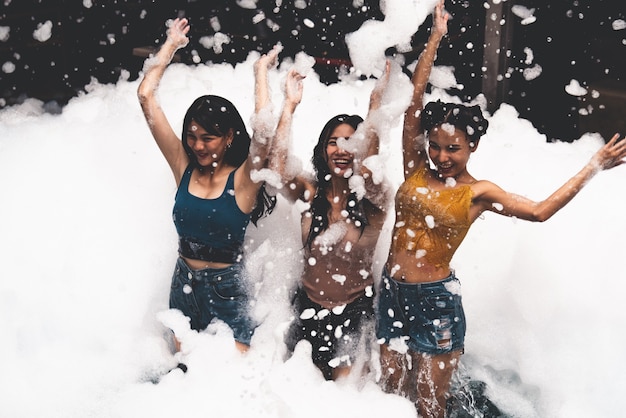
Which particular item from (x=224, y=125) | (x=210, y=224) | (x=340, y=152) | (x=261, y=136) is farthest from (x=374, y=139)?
(x=210, y=224)

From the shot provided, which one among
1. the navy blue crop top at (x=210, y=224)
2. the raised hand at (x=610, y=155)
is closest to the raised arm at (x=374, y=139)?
the navy blue crop top at (x=210, y=224)

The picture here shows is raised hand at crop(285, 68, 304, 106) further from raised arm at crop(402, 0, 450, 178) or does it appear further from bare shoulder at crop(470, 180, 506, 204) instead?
bare shoulder at crop(470, 180, 506, 204)

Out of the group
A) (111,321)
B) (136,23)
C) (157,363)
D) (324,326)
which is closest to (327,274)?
(324,326)

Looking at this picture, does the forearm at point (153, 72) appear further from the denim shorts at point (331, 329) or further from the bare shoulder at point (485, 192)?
the bare shoulder at point (485, 192)

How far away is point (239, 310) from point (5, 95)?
2445mm

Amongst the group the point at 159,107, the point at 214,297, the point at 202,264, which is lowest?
the point at 214,297

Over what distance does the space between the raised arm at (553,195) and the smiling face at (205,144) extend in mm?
825

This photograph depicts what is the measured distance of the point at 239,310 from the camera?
92.4 inches

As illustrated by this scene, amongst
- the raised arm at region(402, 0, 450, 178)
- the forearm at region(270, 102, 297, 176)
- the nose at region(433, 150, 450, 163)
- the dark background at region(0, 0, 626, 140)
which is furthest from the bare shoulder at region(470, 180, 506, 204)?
the dark background at region(0, 0, 626, 140)

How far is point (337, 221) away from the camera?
7.30ft

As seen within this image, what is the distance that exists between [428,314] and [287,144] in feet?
2.28

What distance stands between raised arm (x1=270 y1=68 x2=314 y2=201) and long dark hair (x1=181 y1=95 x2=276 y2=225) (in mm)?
100

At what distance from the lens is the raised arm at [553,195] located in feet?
6.23

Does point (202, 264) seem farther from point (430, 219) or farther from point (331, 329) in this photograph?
point (430, 219)
